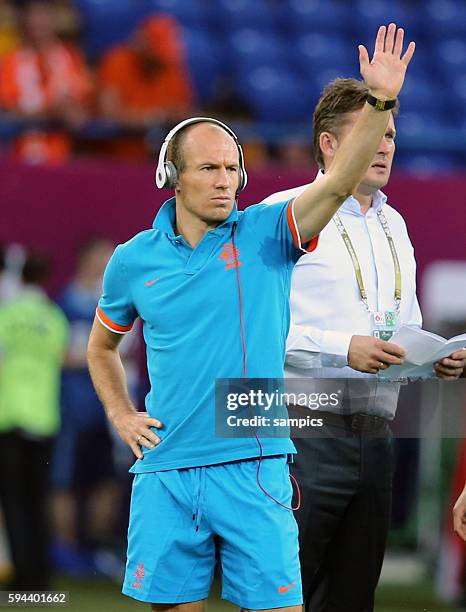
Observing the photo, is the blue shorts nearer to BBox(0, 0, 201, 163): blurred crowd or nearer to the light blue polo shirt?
the light blue polo shirt

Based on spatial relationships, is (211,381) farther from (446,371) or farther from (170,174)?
(446,371)

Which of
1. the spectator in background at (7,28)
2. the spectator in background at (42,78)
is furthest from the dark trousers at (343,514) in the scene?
the spectator in background at (7,28)

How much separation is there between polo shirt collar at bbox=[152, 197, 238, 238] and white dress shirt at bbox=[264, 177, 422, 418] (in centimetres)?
29

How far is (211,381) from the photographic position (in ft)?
11.3

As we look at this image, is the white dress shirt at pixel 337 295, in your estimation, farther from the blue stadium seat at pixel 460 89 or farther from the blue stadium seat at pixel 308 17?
the blue stadium seat at pixel 308 17

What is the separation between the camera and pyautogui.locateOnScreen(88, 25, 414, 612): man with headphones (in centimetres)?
338

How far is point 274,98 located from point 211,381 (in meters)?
6.69

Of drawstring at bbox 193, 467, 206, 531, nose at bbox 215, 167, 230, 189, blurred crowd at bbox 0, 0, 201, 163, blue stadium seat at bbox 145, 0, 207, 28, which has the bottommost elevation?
drawstring at bbox 193, 467, 206, 531

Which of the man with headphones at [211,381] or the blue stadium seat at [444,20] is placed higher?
the blue stadium seat at [444,20]

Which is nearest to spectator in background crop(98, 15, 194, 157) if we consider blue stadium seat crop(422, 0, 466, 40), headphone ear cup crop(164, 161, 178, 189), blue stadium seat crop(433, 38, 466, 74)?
blue stadium seat crop(433, 38, 466, 74)

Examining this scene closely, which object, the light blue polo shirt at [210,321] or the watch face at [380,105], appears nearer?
the watch face at [380,105]

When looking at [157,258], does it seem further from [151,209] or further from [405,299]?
[151,209]

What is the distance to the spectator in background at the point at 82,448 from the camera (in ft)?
23.1

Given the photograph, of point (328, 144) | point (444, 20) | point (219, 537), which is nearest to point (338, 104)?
point (328, 144)
